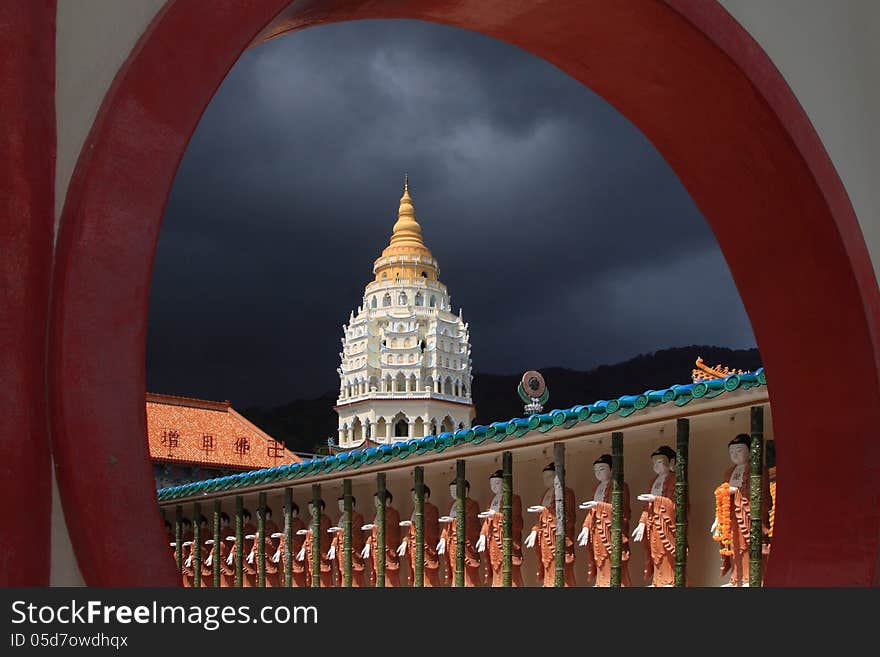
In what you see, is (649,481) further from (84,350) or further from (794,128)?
(84,350)

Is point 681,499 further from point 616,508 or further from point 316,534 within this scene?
point 316,534

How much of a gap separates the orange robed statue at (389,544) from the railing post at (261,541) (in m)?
1.35

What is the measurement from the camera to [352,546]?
347 inches

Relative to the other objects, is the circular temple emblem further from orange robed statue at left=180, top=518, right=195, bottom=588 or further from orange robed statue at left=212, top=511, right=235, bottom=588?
orange robed statue at left=180, top=518, right=195, bottom=588

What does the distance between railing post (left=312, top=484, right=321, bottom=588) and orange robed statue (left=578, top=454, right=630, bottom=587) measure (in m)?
3.20

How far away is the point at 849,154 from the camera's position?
312cm

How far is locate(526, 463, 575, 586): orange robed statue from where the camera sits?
6852 millimetres

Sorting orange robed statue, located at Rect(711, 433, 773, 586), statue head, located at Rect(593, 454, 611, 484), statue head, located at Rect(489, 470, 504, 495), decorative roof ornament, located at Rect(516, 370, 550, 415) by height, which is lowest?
orange robed statue, located at Rect(711, 433, 773, 586)

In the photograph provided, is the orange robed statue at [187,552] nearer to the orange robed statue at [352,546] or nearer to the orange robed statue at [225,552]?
the orange robed statue at [225,552]

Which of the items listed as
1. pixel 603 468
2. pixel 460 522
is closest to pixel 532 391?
pixel 460 522

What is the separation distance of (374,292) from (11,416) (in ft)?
96.8

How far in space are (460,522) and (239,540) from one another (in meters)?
3.14

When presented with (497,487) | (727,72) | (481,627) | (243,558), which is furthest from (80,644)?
(243,558)

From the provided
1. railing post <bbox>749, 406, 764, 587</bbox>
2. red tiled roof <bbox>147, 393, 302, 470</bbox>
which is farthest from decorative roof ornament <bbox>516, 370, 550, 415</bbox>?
red tiled roof <bbox>147, 393, 302, 470</bbox>
